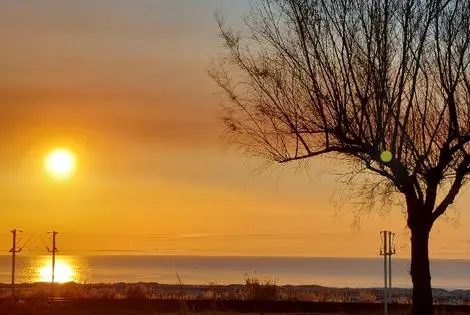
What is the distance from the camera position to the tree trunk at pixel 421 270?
1090 inches

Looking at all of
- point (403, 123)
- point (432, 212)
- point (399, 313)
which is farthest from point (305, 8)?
point (399, 313)

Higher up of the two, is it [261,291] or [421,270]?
[421,270]

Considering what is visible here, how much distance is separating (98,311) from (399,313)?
8769 millimetres

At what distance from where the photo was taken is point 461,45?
26.3 metres

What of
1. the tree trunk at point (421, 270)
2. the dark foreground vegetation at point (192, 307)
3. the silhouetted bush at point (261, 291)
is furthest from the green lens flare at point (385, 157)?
the silhouetted bush at point (261, 291)

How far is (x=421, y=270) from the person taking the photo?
2780 centimetres

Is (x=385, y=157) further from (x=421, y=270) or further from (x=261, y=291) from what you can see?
(x=261, y=291)

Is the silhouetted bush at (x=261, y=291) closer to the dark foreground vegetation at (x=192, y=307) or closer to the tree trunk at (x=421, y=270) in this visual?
the dark foreground vegetation at (x=192, y=307)

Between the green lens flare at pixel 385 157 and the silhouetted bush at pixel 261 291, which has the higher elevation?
the green lens flare at pixel 385 157

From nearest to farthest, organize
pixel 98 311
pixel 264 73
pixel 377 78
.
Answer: pixel 377 78
pixel 264 73
pixel 98 311

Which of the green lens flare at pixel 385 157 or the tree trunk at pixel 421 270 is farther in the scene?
the tree trunk at pixel 421 270

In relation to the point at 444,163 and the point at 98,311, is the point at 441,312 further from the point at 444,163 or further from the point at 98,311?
the point at 98,311

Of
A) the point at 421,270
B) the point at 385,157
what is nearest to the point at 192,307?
the point at 421,270

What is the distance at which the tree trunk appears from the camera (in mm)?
27688
